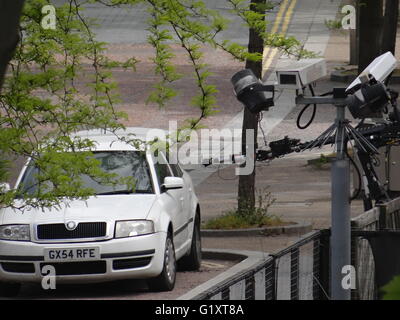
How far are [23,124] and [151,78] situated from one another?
1009 inches

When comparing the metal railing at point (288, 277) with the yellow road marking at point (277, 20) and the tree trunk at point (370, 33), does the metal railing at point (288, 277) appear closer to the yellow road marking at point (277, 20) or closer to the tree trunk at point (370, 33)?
the tree trunk at point (370, 33)

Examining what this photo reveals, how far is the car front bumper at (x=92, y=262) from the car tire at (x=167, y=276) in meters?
0.15

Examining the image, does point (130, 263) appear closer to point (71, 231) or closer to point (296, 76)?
point (71, 231)

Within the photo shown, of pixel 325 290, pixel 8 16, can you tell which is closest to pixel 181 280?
pixel 325 290

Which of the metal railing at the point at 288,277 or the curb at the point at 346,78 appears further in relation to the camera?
the curb at the point at 346,78

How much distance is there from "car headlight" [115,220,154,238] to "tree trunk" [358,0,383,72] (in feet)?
44.5

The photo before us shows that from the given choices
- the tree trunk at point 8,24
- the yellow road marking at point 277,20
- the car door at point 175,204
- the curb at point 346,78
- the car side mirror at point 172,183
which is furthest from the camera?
the yellow road marking at point 277,20

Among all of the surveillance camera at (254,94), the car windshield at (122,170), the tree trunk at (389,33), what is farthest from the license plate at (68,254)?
the tree trunk at (389,33)

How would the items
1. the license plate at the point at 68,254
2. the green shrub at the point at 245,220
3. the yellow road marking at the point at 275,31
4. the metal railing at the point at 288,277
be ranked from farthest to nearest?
the yellow road marking at the point at 275,31, the green shrub at the point at 245,220, the license plate at the point at 68,254, the metal railing at the point at 288,277

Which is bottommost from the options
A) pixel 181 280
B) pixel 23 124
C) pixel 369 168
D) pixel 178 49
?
pixel 178 49

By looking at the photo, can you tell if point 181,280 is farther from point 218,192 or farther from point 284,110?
point 284,110

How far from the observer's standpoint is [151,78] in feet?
116

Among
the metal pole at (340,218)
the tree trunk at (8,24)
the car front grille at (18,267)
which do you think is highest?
the tree trunk at (8,24)

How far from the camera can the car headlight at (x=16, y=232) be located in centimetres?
1339
